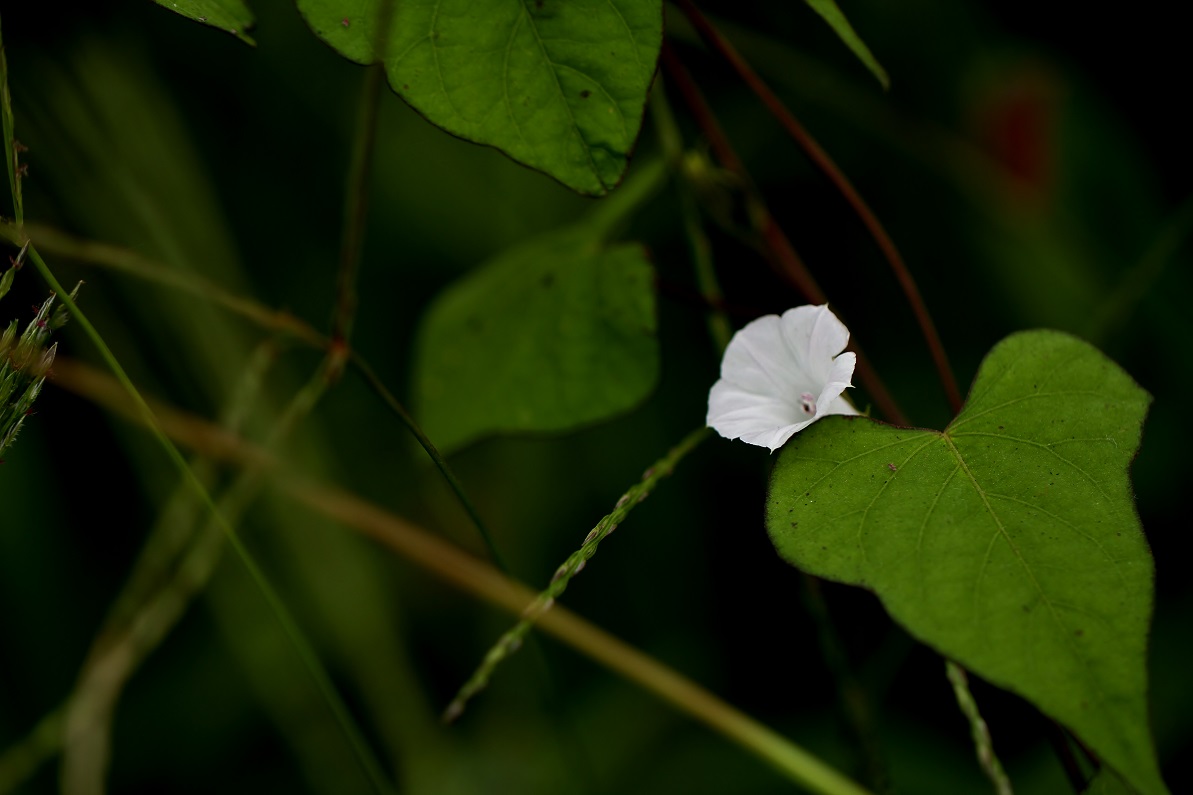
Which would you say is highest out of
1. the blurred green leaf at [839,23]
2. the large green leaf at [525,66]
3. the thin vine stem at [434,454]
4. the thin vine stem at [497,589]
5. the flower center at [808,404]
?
the blurred green leaf at [839,23]

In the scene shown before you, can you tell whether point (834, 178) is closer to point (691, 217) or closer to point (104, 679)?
point (691, 217)

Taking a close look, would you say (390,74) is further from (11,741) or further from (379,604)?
(11,741)

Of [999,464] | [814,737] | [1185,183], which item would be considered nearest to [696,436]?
[999,464]

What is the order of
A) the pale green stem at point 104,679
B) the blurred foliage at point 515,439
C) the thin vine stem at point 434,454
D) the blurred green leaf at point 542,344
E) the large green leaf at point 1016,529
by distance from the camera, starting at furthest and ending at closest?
the blurred foliage at point 515,439 → the pale green stem at point 104,679 → the blurred green leaf at point 542,344 → the thin vine stem at point 434,454 → the large green leaf at point 1016,529

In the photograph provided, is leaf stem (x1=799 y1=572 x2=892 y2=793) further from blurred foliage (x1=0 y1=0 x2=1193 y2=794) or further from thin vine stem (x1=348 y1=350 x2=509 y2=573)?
blurred foliage (x1=0 y1=0 x2=1193 y2=794)

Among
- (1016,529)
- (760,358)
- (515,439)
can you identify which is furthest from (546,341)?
(515,439)

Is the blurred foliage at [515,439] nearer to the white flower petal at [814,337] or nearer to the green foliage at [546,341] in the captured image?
the green foliage at [546,341]

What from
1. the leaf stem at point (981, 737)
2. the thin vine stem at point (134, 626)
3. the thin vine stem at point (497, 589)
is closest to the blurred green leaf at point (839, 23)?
the leaf stem at point (981, 737)
